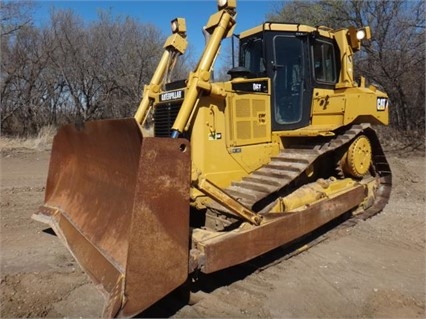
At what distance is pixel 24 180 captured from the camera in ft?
28.8

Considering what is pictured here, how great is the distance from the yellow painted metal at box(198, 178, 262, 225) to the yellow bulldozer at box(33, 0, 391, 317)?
1 cm

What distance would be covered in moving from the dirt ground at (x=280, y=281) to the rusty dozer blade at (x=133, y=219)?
1.41 ft

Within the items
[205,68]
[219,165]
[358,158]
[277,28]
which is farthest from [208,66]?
[358,158]

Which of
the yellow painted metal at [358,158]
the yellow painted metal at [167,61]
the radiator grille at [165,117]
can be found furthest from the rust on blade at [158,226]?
the yellow painted metal at [358,158]

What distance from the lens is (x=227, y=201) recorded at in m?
3.89

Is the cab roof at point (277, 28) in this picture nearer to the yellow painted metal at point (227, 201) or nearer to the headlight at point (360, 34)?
the headlight at point (360, 34)

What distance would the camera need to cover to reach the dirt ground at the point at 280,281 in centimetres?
353

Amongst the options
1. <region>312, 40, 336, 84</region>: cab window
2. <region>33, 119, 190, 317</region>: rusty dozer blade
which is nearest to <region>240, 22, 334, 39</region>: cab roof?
<region>312, 40, 336, 84</region>: cab window

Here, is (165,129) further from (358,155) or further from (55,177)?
(358,155)

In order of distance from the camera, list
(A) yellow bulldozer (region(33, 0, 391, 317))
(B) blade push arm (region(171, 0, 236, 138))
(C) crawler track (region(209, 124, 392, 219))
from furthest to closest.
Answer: (C) crawler track (region(209, 124, 392, 219)) < (B) blade push arm (region(171, 0, 236, 138)) < (A) yellow bulldozer (region(33, 0, 391, 317))

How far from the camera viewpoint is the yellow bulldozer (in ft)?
10.2

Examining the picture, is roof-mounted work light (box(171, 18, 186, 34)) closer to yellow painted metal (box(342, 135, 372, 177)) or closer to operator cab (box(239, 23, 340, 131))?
operator cab (box(239, 23, 340, 131))

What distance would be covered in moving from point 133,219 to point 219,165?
1941 millimetres

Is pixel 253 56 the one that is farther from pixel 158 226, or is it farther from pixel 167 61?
pixel 158 226
